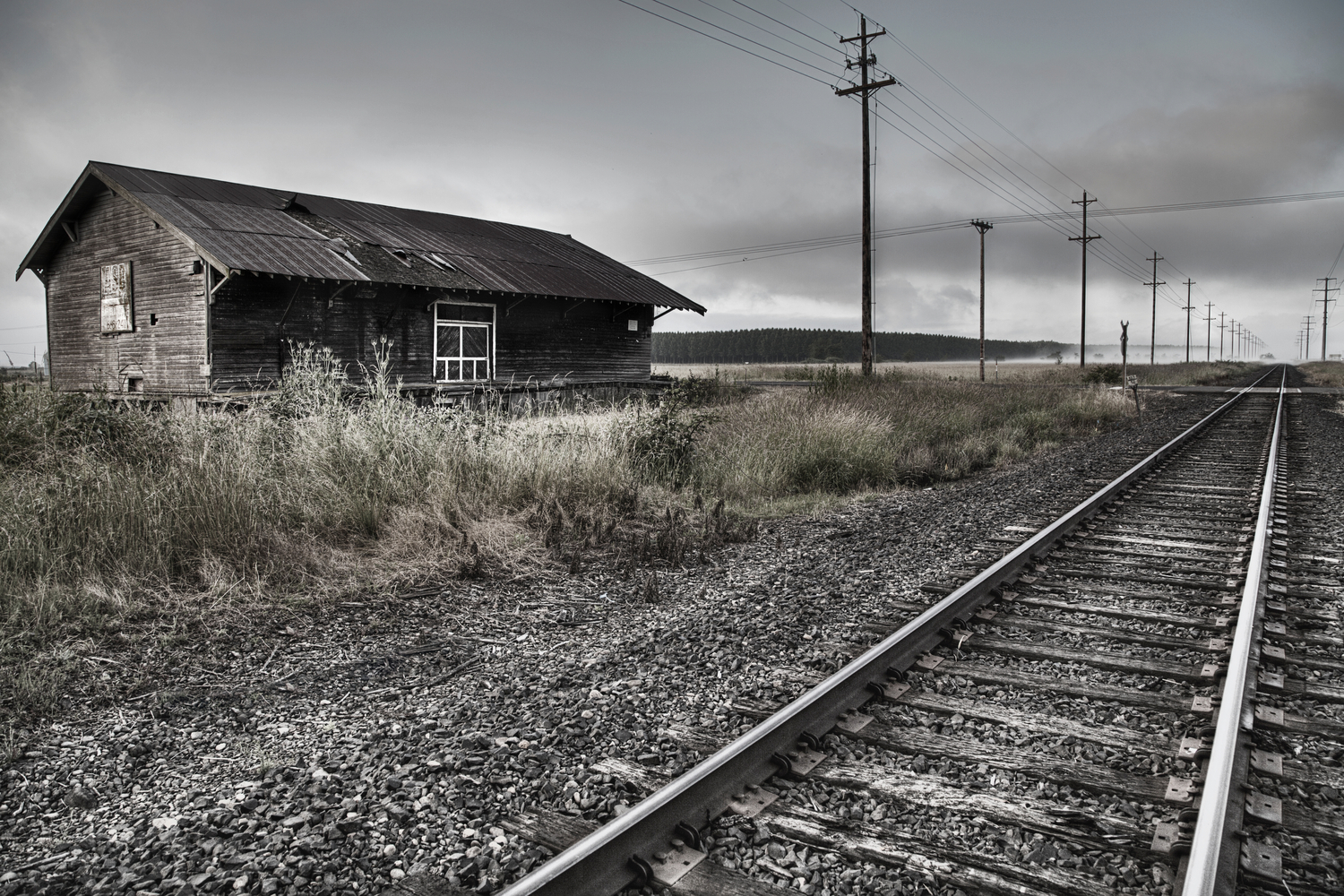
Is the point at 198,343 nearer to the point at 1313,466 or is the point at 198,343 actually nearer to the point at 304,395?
the point at 304,395

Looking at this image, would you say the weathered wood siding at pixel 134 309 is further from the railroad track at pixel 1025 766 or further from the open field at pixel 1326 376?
the open field at pixel 1326 376

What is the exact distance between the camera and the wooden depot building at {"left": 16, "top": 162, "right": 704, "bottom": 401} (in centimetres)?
1730

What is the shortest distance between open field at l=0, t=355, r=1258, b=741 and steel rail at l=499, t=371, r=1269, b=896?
2355mm

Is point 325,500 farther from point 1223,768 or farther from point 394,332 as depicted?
point 394,332

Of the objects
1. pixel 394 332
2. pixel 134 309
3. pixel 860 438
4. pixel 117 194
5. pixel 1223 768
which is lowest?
pixel 1223 768

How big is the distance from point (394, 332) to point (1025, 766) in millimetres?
19378

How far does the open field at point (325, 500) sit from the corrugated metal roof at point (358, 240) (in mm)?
9850

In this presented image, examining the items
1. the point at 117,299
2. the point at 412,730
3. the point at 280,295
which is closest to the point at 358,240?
the point at 280,295

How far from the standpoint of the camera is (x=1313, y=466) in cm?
1163

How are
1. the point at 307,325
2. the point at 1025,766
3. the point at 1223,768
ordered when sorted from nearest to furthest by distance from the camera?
the point at 1223,768 < the point at 1025,766 < the point at 307,325

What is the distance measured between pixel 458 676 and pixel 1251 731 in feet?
11.1

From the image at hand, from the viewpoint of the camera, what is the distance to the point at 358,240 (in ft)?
65.9

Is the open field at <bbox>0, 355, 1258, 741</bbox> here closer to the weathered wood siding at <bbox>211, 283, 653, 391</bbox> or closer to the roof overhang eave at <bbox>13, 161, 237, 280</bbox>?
the roof overhang eave at <bbox>13, 161, 237, 280</bbox>

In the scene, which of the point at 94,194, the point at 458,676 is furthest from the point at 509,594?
the point at 94,194
